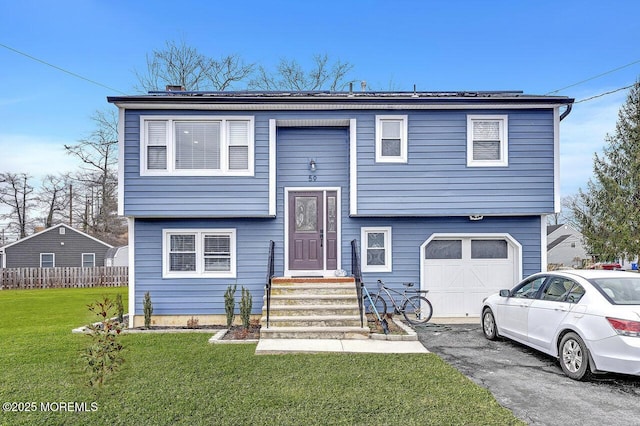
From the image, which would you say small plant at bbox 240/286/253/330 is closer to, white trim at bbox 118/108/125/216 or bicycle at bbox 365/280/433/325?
bicycle at bbox 365/280/433/325

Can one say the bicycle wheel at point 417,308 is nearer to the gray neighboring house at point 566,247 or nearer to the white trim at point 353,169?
the white trim at point 353,169

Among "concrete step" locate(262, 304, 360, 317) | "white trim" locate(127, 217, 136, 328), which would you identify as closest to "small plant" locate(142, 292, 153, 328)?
"white trim" locate(127, 217, 136, 328)

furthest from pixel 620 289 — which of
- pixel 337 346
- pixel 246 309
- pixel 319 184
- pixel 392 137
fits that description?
pixel 246 309

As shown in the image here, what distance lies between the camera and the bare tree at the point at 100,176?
27016mm

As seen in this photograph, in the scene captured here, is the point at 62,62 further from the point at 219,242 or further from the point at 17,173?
the point at 17,173

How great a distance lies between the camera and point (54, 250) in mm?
27109

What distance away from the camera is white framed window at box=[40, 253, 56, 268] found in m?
27.0

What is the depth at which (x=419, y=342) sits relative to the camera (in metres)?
7.20

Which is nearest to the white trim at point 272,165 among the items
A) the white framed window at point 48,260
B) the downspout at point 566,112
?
the downspout at point 566,112

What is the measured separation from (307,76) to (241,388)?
2094 cm

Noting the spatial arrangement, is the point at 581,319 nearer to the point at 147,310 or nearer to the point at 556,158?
the point at 556,158

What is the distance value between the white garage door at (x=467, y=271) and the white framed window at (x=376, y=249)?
1028mm

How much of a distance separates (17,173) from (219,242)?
3658 centimetres

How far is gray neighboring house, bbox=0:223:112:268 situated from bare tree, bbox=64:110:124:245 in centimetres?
413
